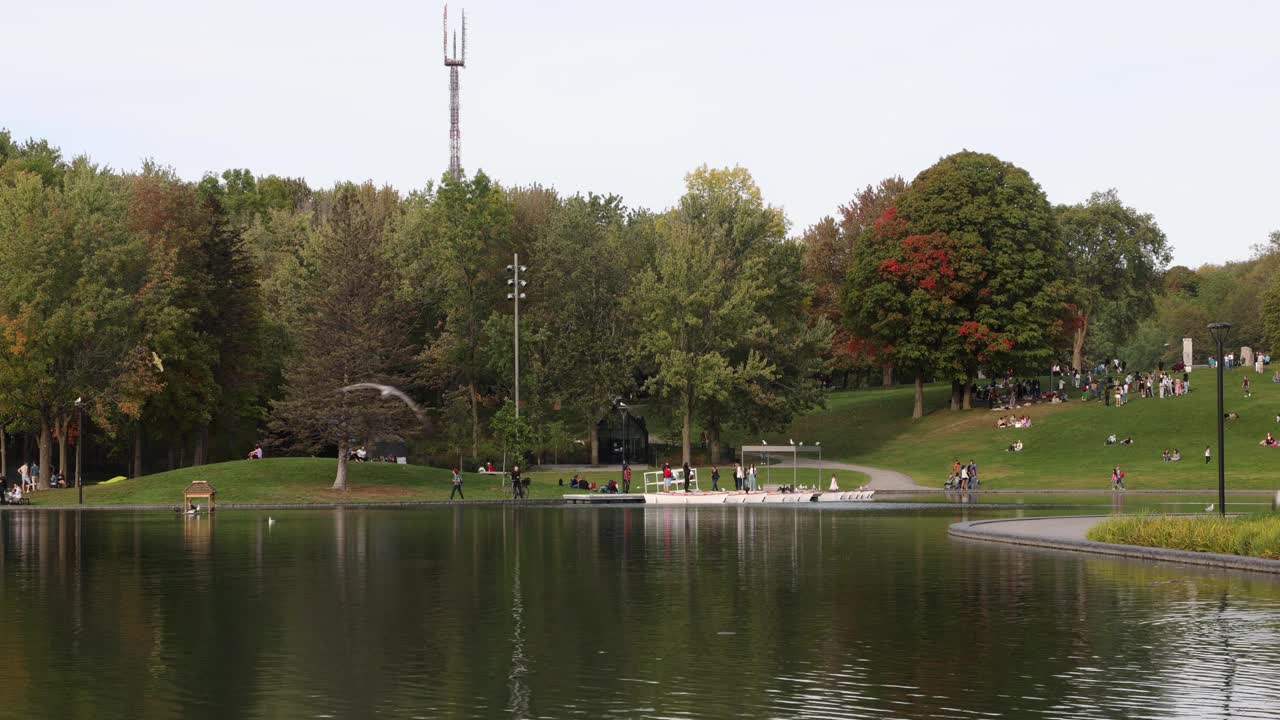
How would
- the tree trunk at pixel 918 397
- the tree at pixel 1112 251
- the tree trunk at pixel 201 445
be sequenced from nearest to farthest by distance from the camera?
the tree trunk at pixel 201 445 < the tree trunk at pixel 918 397 < the tree at pixel 1112 251

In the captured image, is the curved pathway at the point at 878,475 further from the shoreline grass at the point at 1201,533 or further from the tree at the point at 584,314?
the shoreline grass at the point at 1201,533

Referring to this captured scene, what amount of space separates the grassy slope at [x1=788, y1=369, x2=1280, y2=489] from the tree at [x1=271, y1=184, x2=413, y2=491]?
1119 inches

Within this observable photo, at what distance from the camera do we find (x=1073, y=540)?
33125 mm

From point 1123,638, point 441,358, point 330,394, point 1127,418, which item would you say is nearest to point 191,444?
point 441,358

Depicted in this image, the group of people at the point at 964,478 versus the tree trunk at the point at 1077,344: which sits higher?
the tree trunk at the point at 1077,344

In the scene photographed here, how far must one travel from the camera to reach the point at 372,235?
75812 mm

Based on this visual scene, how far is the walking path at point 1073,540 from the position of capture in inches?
1105

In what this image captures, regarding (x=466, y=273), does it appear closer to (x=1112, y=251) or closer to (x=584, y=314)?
(x=584, y=314)

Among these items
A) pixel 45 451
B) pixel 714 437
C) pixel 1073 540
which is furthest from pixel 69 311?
pixel 1073 540

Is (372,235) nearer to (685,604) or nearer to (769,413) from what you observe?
(769,413)

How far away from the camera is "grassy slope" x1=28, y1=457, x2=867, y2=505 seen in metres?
65.6

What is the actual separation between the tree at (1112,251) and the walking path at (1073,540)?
7085cm

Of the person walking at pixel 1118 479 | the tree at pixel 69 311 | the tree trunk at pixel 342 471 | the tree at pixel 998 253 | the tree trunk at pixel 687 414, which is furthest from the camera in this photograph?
the tree at pixel 998 253

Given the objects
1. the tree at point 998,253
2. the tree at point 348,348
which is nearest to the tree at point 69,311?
the tree at point 348,348
